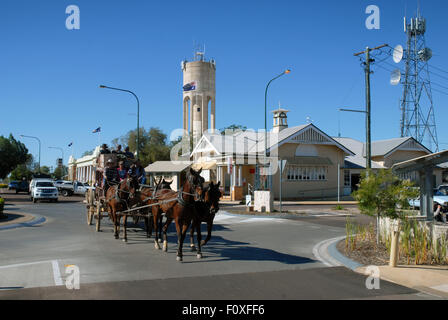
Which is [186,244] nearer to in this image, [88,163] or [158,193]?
[158,193]

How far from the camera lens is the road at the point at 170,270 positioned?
6719mm

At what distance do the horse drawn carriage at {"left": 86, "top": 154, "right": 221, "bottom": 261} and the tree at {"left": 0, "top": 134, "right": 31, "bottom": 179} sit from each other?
60.0 m

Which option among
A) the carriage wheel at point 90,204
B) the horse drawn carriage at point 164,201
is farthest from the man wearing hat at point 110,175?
the carriage wheel at point 90,204

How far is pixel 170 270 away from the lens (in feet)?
27.1

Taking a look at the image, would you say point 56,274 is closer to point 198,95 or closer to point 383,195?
point 383,195

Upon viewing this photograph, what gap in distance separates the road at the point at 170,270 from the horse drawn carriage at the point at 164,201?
0.74 metres

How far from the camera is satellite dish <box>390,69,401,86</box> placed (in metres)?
24.5

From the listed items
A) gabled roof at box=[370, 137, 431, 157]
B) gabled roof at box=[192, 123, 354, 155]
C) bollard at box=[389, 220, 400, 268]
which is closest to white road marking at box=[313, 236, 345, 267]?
bollard at box=[389, 220, 400, 268]

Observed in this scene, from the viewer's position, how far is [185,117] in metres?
66.6

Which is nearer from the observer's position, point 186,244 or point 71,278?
point 71,278

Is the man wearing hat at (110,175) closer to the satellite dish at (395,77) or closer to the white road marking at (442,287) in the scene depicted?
the white road marking at (442,287)
